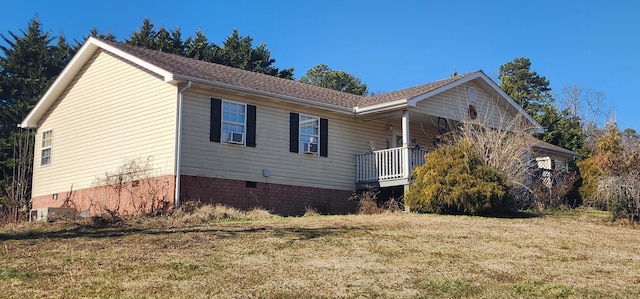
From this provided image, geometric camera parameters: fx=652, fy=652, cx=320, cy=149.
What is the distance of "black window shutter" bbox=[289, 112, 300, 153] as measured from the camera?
19.1m

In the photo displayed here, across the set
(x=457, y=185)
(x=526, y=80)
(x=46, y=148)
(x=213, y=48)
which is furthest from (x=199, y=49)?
(x=526, y=80)

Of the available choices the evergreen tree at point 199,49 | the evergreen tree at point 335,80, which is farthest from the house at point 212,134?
the evergreen tree at point 335,80

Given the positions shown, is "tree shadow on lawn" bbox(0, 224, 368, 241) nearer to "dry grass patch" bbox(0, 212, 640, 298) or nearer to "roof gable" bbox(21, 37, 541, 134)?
"dry grass patch" bbox(0, 212, 640, 298)

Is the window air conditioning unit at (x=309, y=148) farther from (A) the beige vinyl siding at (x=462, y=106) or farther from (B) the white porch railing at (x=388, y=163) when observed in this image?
(A) the beige vinyl siding at (x=462, y=106)

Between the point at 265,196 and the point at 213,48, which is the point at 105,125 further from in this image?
the point at 213,48

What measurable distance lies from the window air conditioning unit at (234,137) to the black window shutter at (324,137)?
2923mm

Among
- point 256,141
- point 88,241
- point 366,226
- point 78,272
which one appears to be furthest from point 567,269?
point 256,141

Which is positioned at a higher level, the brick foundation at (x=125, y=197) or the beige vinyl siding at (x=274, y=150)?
the beige vinyl siding at (x=274, y=150)

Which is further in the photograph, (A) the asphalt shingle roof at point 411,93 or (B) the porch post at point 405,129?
(A) the asphalt shingle roof at point 411,93

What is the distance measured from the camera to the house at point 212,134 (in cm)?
1708

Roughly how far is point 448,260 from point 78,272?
5.75 metres

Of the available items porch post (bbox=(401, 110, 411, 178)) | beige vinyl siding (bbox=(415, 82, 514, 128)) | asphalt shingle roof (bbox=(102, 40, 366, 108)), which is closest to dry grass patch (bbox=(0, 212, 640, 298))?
porch post (bbox=(401, 110, 411, 178))

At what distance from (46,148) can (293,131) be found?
344 inches

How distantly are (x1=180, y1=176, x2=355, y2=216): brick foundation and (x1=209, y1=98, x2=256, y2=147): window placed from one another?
114cm
